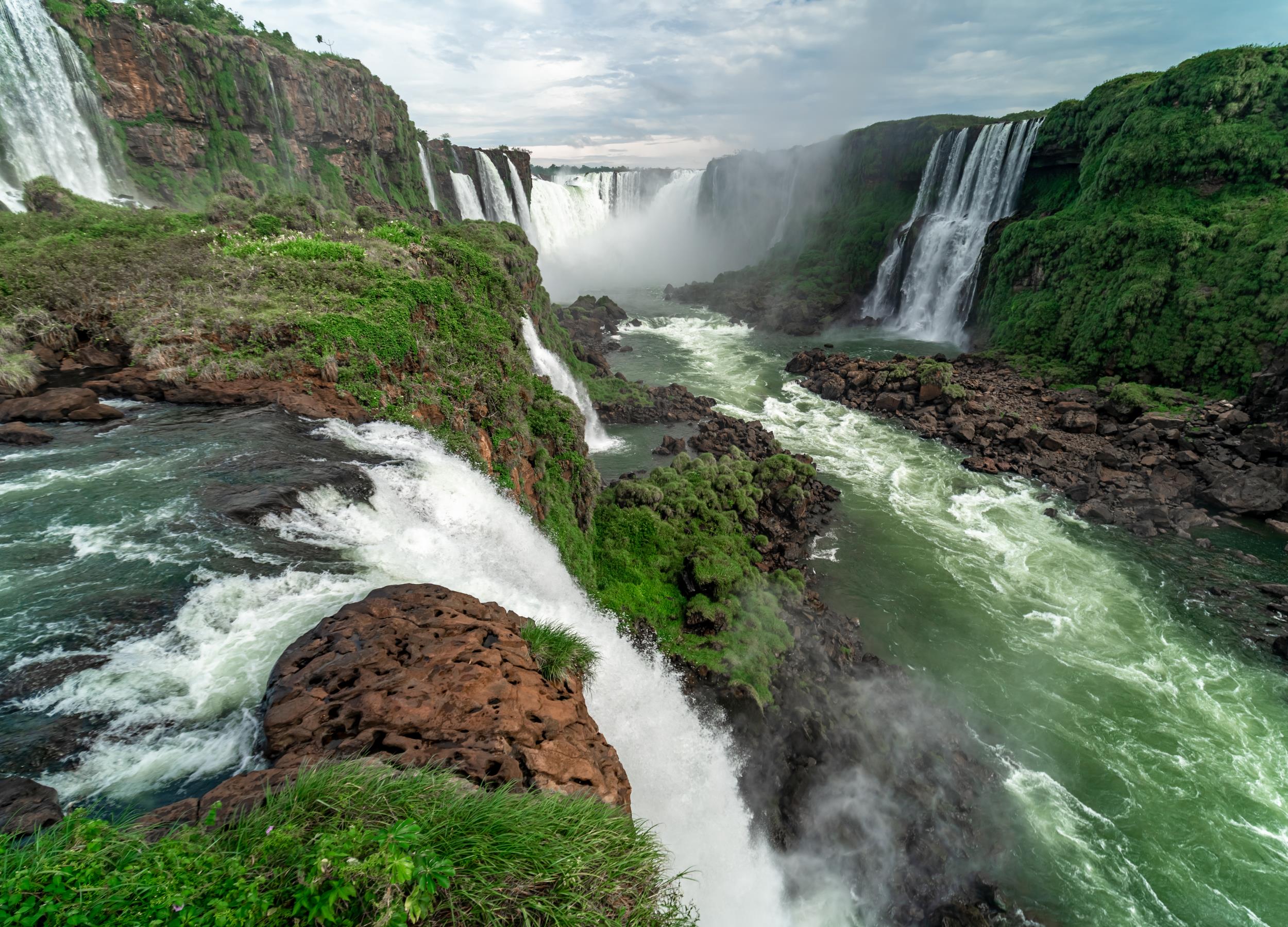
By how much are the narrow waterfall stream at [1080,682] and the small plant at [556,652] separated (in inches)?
256

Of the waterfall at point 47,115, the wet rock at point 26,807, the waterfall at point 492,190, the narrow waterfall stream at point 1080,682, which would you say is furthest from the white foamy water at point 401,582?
the waterfall at point 492,190

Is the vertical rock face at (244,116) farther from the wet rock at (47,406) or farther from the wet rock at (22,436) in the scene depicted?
the wet rock at (22,436)

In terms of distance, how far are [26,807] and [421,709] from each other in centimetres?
239

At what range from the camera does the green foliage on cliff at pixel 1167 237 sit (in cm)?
2550

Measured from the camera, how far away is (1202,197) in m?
29.5

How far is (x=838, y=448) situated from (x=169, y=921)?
24819mm

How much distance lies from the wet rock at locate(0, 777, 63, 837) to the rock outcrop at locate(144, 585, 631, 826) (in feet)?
2.07

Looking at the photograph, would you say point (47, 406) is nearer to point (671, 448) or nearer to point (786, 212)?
point (671, 448)

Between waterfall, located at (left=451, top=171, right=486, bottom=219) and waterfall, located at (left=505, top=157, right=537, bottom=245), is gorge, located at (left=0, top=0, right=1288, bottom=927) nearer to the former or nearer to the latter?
waterfall, located at (left=451, top=171, right=486, bottom=219)

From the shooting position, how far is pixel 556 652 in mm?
6699

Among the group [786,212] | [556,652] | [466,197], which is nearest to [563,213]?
[466,197]

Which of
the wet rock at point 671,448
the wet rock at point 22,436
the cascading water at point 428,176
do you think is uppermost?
the cascading water at point 428,176

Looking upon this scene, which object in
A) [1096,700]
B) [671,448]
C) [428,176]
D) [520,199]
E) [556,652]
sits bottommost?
[1096,700]

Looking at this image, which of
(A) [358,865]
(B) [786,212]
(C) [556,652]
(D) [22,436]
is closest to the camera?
(A) [358,865]
